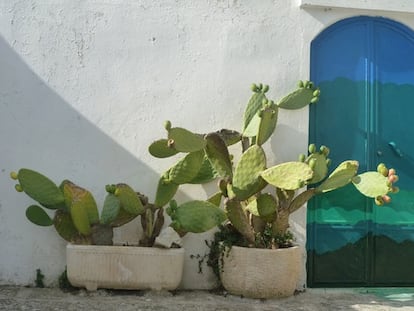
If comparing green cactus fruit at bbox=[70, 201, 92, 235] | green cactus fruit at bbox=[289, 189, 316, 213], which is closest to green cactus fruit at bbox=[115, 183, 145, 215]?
green cactus fruit at bbox=[70, 201, 92, 235]

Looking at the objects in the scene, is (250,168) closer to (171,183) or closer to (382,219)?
(171,183)

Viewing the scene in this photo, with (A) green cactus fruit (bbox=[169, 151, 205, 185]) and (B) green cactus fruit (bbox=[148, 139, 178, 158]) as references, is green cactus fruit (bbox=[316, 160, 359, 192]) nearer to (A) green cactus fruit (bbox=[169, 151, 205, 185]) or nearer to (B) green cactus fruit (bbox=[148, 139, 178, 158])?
(A) green cactus fruit (bbox=[169, 151, 205, 185])

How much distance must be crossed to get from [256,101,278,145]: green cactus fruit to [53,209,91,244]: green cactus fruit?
153cm

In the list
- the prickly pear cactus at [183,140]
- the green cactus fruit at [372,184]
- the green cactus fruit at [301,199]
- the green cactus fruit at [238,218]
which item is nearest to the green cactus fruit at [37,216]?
the prickly pear cactus at [183,140]

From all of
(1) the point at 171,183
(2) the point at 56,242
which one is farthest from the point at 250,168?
(2) the point at 56,242

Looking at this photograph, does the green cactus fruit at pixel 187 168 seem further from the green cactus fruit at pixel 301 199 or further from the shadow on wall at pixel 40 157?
the green cactus fruit at pixel 301 199

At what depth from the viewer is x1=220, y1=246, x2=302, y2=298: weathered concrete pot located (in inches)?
167

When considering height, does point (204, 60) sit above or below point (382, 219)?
above

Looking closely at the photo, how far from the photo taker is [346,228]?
4738mm

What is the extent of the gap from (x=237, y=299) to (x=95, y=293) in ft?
3.53

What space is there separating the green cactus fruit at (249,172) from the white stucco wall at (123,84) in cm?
50

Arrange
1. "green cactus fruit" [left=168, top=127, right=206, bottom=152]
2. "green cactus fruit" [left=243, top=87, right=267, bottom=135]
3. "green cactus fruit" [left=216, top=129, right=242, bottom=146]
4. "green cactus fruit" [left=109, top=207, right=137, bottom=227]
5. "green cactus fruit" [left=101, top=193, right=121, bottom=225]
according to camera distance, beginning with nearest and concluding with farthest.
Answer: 1. "green cactus fruit" [left=168, top=127, right=206, bottom=152]
2. "green cactus fruit" [left=101, top=193, right=121, bottom=225]
3. "green cactus fruit" [left=109, top=207, right=137, bottom=227]
4. "green cactus fruit" [left=216, top=129, right=242, bottom=146]
5. "green cactus fruit" [left=243, top=87, right=267, bottom=135]

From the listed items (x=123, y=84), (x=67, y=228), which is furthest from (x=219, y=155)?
(x=67, y=228)

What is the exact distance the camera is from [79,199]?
4172 mm
